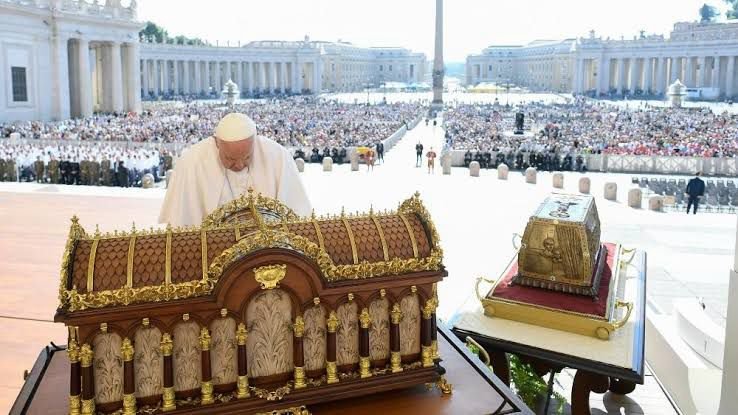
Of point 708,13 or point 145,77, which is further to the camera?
point 708,13

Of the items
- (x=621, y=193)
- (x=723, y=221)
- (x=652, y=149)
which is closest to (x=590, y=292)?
(x=723, y=221)

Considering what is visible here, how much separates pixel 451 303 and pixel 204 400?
5.19 m

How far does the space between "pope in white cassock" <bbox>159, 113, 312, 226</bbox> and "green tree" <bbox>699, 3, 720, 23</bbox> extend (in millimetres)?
134276

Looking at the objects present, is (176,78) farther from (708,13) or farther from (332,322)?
(332,322)

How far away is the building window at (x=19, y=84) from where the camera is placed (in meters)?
50.1

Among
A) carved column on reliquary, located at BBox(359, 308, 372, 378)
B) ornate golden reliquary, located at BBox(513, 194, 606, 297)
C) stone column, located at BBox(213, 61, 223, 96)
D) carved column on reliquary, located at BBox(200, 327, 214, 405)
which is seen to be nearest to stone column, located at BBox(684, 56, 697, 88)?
stone column, located at BBox(213, 61, 223, 96)

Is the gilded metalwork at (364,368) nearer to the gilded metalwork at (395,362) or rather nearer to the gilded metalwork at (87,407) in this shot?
the gilded metalwork at (395,362)

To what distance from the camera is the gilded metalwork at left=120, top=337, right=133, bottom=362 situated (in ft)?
10.5

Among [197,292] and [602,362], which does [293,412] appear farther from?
[602,362]

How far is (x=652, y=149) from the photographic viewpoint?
32969 mm

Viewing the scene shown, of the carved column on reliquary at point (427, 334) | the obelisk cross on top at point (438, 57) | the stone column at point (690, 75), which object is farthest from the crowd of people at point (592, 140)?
the stone column at point (690, 75)

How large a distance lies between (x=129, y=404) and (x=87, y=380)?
228 millimetres

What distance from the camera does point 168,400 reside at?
333 centimetres

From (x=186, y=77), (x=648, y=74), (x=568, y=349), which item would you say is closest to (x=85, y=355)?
(x=568, y=349)
